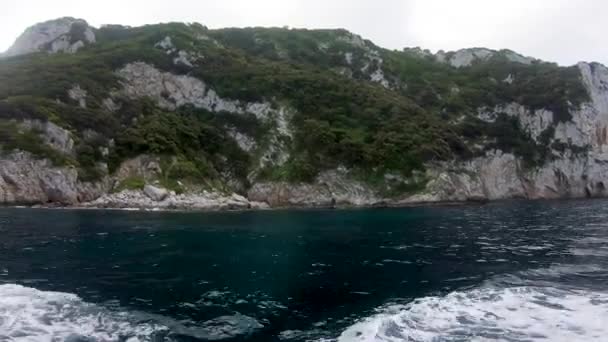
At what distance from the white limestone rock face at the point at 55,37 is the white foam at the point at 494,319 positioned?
120 meters

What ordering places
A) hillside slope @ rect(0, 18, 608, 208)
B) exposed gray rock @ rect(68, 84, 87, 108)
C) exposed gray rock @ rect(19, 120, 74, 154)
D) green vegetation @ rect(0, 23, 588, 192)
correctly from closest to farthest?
exposed gray rock @ rect(19, 120, 74, 154), hillside slope @ rect(0, 18, 608, 208), green vegetation @ rect(0, 23, 588, 192), exposed gray rock @ rect(68, 84, 87, 108)

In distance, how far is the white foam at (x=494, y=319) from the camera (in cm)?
1403

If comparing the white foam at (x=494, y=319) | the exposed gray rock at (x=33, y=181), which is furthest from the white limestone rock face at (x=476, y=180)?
the white foam at (x=494, y=319)

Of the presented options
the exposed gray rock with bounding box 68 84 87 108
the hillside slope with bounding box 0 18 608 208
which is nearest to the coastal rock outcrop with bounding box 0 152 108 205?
the hillside slope with bounding box 0 18 608 208

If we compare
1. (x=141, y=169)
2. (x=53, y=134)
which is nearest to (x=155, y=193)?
(x=141, y=169)

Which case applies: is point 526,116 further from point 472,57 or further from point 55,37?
point 55,37

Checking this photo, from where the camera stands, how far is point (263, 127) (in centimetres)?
9419

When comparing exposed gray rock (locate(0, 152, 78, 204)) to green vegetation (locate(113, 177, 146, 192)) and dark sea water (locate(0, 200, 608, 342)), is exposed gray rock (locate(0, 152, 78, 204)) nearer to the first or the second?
green vegetation (locate(113, 177, 146, 192))

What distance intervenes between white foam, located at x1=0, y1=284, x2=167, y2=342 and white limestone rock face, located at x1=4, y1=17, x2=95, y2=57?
113532 millimetres

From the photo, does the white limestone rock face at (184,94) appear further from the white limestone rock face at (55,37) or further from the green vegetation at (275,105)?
the white limestone rock face at (55,37)

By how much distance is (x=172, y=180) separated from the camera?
240ft

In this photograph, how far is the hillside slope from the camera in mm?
70000

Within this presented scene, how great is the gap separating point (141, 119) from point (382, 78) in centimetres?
7187

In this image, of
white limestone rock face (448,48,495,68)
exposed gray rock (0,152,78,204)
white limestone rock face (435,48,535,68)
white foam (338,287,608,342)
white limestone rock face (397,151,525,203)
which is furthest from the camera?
white limestone rock face (448,48,495,68)
